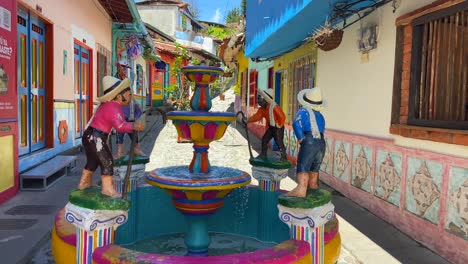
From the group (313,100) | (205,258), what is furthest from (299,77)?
Answer: (205,258)

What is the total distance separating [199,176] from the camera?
3.76m

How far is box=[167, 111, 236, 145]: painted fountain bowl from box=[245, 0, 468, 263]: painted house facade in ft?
7.43

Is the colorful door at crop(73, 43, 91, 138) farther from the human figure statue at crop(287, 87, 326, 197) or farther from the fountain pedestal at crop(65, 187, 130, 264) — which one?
the human figure statue at crop(287, 87, 326, 197)

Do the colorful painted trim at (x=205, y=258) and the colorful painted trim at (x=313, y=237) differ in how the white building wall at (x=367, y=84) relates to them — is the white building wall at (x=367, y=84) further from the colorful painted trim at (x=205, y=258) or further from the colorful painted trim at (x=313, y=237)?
the colorful painted trim at (x=205, y=258)

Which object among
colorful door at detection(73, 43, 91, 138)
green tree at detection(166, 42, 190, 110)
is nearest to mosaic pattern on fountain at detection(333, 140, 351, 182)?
colorful door at detection(73, 43, 91, 138)

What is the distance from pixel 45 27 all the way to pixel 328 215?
24.4 ft

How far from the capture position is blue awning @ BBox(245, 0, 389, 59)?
5.42 m

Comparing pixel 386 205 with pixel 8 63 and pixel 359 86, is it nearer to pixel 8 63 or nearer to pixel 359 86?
pixel 359 86

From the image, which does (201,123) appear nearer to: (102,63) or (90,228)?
(90,228)

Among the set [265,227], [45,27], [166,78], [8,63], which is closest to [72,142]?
[45,27]

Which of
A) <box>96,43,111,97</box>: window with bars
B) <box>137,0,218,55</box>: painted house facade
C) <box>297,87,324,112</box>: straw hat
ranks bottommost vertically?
<box>297,87,324,112</box>: straw hat

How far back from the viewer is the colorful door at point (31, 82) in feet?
23.2

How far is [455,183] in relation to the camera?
4027 millimetres

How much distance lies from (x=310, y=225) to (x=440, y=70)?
2672mm
